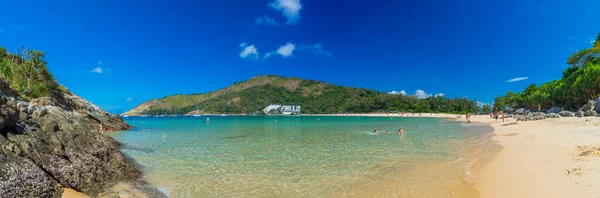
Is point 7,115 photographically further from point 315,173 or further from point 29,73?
point 29,73

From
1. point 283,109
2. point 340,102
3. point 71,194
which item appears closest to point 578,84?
point 71,194

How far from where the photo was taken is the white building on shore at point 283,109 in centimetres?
17207

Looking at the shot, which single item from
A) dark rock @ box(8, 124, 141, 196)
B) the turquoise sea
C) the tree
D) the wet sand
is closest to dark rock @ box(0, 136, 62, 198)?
the wet sand

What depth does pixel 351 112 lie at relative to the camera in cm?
14988

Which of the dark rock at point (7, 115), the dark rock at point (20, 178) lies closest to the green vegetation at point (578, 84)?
the dark rock at point (20, 178)

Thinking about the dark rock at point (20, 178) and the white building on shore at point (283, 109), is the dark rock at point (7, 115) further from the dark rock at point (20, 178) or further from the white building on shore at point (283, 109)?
the white building on shore at point (283, 109)

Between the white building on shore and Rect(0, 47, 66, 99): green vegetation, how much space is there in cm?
13690

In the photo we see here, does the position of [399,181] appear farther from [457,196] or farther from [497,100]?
[497,100]

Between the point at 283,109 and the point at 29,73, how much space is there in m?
143

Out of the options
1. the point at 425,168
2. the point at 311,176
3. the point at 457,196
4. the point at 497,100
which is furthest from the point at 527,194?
the point at 497,100

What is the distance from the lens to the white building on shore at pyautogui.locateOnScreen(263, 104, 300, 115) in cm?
17207

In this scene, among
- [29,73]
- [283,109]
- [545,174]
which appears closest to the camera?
[545,174]

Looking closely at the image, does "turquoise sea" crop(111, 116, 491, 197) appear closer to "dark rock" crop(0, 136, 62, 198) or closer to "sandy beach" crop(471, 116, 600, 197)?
"sandy beach" crop(471, 116, 600, 197)

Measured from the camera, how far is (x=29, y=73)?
33.6m
